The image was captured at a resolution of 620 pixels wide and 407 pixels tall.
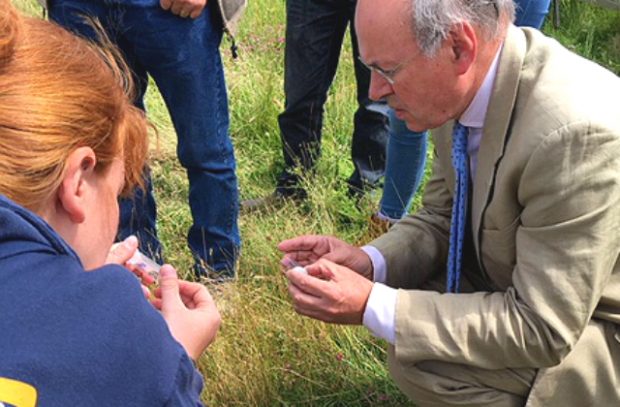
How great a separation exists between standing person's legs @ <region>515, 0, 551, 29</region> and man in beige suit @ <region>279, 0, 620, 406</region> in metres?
1.11

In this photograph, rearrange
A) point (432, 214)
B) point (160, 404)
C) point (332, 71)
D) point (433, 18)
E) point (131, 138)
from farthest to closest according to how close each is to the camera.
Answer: point (332, 71), point (432, 214), point (433, 18), point (131, 138), point (160, 404)

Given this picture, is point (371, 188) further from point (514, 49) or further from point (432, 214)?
point (514, 49)

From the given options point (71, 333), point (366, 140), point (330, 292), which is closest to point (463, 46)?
point (330, 292)

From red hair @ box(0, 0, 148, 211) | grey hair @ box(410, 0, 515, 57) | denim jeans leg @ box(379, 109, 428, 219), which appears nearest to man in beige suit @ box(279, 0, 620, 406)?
grey hair @ box(410, 0, 515, 57)

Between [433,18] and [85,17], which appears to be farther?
[85,17]

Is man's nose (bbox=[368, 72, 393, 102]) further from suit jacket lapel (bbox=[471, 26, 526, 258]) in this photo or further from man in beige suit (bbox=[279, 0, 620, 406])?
suit jacket lapel (bbox=[471, 26, 526, 258])

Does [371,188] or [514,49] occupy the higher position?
[514,49]

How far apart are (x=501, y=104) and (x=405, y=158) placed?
4.33 feet

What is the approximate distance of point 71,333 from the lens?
1.18 metres

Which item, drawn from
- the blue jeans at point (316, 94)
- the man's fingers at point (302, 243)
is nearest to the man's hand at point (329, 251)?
the man's fingers at point (302, 243)

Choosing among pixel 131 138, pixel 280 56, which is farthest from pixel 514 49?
pixel 280 56

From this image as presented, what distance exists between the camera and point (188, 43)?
2674 mm

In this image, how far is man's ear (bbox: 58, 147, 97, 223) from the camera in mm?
1364

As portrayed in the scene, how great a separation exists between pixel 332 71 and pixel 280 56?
159cm
